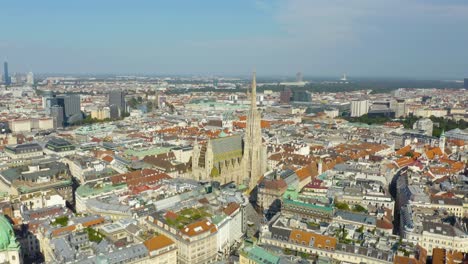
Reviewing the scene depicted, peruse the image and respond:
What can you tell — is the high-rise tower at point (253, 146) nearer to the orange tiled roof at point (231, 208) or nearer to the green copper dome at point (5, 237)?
the orange tiled roof at point (231, 208)

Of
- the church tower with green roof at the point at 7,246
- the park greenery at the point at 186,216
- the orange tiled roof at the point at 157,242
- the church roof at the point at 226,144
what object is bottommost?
the orange tiled roof at the point at 157,242

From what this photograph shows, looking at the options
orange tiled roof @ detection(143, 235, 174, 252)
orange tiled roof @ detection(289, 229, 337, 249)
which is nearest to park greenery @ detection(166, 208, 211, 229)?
orange tiled roof @ detection(143, 235, 174, 252)

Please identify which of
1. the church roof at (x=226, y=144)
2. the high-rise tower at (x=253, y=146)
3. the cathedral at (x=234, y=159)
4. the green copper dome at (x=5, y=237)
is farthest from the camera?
the church roof at (x=226, y=144)

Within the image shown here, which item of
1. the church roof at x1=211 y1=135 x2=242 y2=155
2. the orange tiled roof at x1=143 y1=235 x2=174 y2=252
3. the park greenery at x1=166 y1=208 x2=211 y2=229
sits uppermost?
the church roof at x1=211 y1=135 x2=242 y2=155

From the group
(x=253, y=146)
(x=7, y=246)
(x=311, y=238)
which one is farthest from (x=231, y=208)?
(x=7, y=246)

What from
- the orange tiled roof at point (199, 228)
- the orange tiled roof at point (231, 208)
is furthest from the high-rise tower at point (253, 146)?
the orange tiled roof at point (199, 228)

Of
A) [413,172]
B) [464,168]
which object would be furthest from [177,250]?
[464,168]

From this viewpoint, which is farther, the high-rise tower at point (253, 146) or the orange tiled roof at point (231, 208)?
the high-rise tower at point (253, 146)

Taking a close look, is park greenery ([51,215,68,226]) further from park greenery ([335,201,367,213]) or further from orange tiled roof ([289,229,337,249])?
park greenery ([335,201,367,213])
